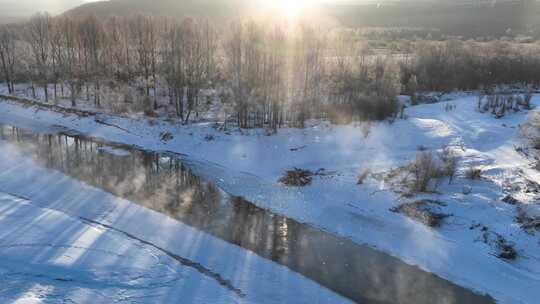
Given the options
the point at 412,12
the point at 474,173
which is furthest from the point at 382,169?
the point at 412,12

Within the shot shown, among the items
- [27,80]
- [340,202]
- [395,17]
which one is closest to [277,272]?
[340,202]

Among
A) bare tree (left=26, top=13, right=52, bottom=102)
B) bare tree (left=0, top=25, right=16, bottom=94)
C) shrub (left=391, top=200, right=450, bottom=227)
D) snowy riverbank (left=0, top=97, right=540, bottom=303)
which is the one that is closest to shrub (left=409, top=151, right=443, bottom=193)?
snowy riverbank (left=0, top=97, right=540, bottom=303)

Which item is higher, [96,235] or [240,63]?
[240,63]

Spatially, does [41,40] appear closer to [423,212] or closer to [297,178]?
[297,178]

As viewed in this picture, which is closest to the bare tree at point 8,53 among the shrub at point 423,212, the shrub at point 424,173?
the shrub at point 424,173

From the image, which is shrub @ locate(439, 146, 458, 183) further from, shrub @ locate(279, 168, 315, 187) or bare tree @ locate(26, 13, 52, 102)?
bare tree @ locate(26, 13, 52, 102)

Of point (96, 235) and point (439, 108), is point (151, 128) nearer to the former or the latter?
point (96, 235)
